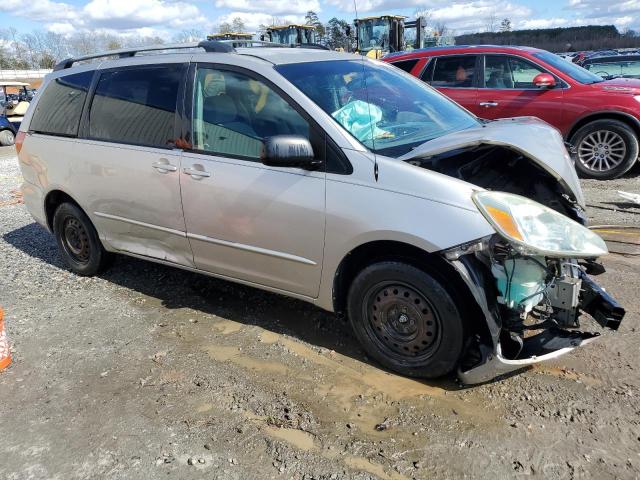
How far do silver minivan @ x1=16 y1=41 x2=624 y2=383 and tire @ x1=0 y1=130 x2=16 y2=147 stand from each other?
14316mm

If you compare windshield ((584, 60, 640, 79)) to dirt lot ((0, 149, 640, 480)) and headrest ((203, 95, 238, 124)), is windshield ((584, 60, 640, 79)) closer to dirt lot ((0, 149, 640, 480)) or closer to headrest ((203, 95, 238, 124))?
dirt lot ((0, 149, 640, 480))

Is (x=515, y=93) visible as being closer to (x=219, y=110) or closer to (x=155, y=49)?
(x=155, y=49)

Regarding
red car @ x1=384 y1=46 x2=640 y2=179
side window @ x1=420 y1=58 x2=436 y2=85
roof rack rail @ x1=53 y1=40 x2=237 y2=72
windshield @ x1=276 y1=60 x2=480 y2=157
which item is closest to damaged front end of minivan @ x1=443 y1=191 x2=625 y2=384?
windshield @ x1=276 y1=60 x2=480 y2=157

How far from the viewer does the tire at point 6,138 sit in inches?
657

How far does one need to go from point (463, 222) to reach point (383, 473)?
1287 millimetres

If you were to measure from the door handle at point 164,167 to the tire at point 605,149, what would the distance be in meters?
6.29

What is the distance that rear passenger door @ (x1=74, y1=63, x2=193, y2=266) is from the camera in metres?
3.97

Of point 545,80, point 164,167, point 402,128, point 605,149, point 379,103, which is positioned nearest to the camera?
point 402,128

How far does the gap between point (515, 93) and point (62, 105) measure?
6.30m

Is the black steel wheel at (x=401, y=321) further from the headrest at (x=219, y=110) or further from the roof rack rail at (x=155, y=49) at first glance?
the roof rack rail at (x=155, y=49)

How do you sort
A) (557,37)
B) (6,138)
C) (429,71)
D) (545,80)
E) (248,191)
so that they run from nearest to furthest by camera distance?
(248,191) < (545,80) < (429,71) < (6,138) < (557,37)

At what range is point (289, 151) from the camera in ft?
10.3

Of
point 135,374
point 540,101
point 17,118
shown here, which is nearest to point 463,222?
point 135,374

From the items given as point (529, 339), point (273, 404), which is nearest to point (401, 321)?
point (529, 339)
